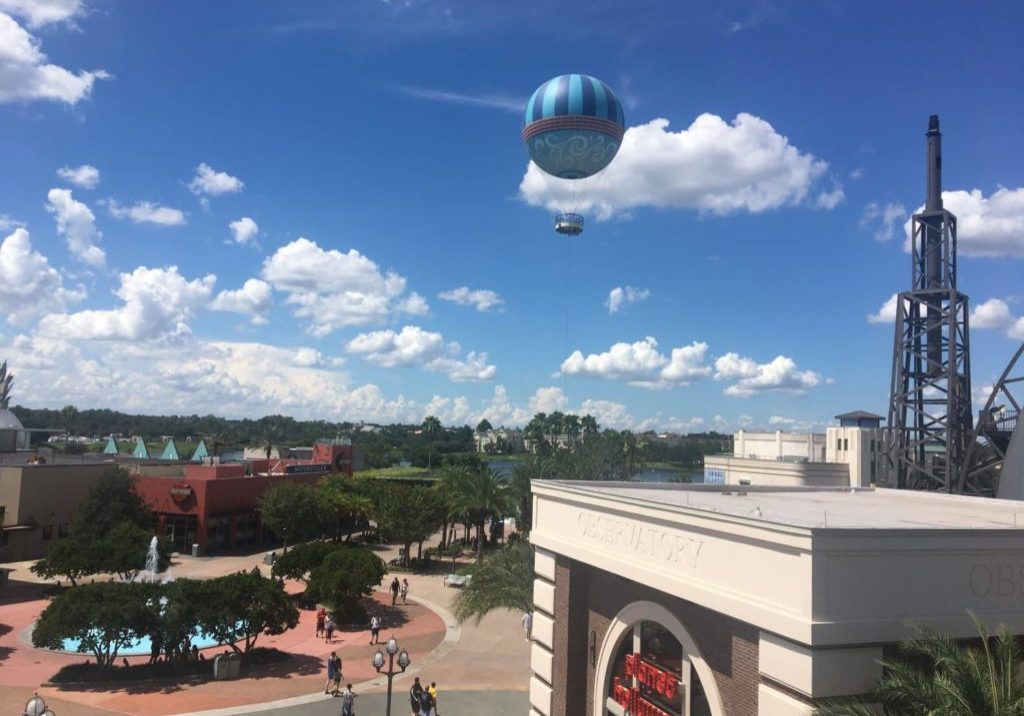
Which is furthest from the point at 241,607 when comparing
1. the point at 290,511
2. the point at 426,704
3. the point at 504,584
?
the point at 290,511

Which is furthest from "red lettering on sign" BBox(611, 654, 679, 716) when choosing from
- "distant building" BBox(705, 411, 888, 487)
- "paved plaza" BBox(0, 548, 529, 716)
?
"distant building" BBox(705, 411, 888, 487)

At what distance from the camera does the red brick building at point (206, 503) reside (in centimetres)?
5222

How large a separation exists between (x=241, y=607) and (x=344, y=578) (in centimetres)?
755

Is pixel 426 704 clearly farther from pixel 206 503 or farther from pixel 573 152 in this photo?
pixel 206 503

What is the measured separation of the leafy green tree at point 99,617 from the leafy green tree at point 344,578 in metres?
8.86

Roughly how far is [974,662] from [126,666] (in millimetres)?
28050

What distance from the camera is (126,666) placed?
26922 mm

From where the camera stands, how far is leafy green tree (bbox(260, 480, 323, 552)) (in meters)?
→ 50.7

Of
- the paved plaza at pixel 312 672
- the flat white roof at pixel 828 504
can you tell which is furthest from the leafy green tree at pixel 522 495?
the flat white roof at pixel 828 504

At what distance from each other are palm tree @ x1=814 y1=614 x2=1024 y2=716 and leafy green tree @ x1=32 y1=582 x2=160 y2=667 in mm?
23739

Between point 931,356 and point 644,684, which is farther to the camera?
point 931,356

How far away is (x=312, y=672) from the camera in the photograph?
2780 centimetres

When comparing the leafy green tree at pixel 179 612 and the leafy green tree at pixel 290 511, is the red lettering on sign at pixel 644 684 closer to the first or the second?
the leafy green tree at pixel 179 612

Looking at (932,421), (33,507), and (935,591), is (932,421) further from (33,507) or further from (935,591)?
(33,507)
